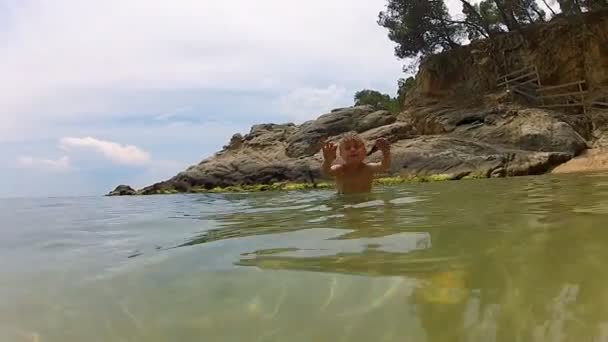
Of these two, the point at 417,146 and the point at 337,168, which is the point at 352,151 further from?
the point at 417,146

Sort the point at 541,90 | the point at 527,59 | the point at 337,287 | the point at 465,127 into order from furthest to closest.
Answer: the point at 527,59 → the point at 541,90 → the point at 465,127 → the point at 337,287

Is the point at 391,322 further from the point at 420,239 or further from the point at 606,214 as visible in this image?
the point at 606,214

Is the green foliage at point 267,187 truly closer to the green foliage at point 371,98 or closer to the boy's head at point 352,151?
the boy's head at point 352,151

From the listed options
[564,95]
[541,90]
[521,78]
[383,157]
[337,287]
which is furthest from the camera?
[521,78]

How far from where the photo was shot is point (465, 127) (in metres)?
17.6

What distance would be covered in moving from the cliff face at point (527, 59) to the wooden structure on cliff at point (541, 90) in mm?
534

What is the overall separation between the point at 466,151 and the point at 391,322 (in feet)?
43.0

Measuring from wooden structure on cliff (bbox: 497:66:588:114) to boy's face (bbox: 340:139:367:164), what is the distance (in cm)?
1462

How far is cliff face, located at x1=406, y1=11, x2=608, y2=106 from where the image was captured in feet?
65.7

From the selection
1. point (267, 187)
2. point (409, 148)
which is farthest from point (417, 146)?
point (267, 187)

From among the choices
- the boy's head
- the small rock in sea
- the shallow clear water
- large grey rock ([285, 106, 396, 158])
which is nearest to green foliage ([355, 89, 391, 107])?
large grey rock ([285, 106, 396, 158])

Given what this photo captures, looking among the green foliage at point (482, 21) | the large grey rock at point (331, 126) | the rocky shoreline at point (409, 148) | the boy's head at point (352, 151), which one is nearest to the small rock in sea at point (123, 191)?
the rocky shoreline at point (409, 148)

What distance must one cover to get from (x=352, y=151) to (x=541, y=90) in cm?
1639

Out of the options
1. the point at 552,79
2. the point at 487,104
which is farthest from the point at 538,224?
the point at 552,79
